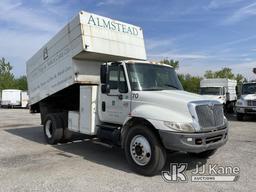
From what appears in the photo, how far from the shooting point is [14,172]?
22.3 ft

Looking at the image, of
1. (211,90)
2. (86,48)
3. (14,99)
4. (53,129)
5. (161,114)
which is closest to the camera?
(161,114)

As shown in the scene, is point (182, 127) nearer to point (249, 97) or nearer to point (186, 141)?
point (186, 141)

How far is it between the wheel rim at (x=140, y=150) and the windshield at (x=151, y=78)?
1.15 metres

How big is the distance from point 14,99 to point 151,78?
3529 cm

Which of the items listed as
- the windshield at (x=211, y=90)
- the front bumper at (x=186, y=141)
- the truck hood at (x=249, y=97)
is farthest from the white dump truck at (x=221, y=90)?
the front bumper at (x=186, y=141)

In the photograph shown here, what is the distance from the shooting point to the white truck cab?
1902cm

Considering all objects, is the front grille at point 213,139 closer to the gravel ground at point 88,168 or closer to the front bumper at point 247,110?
the gravel ground at point 88,168

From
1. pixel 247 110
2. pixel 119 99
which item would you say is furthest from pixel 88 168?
pixel 247 110

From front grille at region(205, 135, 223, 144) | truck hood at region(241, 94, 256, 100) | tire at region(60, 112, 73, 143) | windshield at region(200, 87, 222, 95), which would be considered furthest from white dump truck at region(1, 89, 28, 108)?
front grille at region(205, 135, 223, 144)

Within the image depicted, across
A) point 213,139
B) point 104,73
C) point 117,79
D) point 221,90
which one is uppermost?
point 221,90

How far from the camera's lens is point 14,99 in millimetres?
39844

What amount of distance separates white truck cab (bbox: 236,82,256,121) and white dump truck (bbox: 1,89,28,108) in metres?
27.4

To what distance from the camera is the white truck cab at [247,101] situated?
19.0 metres

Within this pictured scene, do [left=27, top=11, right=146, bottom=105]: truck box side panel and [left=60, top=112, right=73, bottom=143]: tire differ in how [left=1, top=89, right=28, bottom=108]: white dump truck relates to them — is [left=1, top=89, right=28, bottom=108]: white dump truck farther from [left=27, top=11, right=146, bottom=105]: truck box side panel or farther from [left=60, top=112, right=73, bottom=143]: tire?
[left=60, top=112, right=73, bottom=143]: tire
